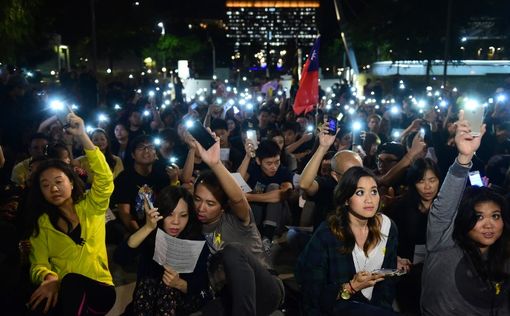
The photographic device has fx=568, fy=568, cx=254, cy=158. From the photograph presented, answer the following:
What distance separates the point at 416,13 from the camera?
77.7 feet

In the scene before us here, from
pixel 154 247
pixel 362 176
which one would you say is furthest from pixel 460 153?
pixel 154 247

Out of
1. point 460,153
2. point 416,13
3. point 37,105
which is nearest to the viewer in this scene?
point 460,153

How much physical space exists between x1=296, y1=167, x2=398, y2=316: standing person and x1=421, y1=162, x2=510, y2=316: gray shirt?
11.3 inches

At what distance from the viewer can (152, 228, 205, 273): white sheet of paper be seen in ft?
12.6

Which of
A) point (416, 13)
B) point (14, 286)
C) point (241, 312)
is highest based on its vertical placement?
point (416, 13)

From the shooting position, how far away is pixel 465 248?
12.0ft


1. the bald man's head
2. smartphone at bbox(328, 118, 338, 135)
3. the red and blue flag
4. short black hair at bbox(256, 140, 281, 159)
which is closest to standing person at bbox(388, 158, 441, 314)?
the bald man's head

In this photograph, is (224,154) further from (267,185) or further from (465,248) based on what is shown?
(465,248)

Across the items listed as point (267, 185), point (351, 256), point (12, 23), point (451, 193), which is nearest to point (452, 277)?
point (451, 193)

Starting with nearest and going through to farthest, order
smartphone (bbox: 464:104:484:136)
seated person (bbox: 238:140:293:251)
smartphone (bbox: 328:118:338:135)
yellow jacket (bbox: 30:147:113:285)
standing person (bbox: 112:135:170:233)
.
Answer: smartphone (bbox: 464:104:484:136) → yellow jacket (bbox: 30:147:113:285) → smartphone (bbox: 328:118:338:135) → seated person (bbox: 238:140:293:251) → standing person (bbox: 112:135:170:233)

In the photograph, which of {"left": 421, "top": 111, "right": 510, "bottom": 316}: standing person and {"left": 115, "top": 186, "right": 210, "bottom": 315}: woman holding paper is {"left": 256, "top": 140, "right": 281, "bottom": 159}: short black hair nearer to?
{"left": 115, "top": 186, "right": 210, "bottom": 315}: woman holding paper

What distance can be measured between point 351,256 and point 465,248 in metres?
0.73

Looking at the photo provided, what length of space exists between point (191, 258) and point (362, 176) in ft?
4.21

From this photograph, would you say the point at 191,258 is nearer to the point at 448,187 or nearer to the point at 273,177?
the point at 448,187
